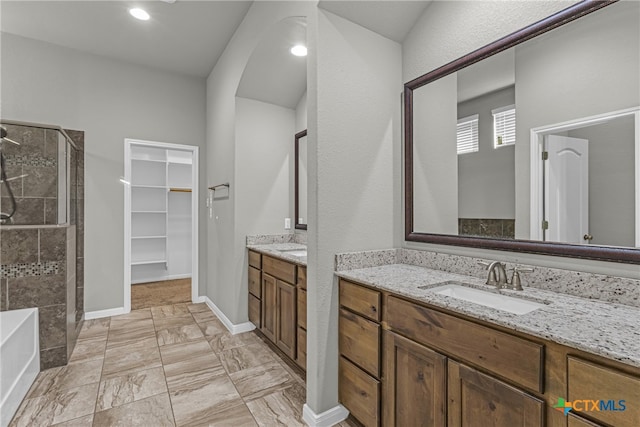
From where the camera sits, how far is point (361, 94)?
6.36 feet

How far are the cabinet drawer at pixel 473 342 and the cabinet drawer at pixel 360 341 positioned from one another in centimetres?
16

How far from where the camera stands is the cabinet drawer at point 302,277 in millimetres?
2149

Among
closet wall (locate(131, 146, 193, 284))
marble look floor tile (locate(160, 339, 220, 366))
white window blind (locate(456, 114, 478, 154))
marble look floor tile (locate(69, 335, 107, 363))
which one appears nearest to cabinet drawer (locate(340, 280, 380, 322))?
white window blind (locate(456, 114, 478, 154))

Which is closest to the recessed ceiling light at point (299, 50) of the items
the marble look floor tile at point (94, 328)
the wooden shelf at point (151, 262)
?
the marble look floor tile at point (94, 328)

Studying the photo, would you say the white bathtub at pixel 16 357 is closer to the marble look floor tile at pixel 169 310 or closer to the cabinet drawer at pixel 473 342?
the marble look floor tile at pixel 169 310

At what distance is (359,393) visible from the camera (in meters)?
1.68

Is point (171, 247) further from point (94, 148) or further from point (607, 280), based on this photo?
point (607, 280)

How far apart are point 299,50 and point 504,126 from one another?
5.73 ft

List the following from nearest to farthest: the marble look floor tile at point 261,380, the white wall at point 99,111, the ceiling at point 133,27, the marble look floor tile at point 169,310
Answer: the marble look floor tile at point 261,380 < the ceiling at point 133,27 < the white wall at point 99,111 < the marble look floor tile at point 169,310

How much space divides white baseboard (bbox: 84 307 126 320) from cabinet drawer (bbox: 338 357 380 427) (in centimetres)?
306

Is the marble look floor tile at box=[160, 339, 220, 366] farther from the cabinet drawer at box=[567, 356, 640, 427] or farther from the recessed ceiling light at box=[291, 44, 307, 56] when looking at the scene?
the recessed ceiling light at box=[291, 44, 307, 56]

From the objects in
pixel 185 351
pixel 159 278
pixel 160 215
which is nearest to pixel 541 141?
pixel 185 351

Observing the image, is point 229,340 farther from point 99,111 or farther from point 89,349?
point 99,111

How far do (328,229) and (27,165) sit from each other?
295cm
